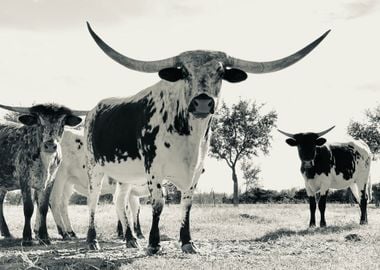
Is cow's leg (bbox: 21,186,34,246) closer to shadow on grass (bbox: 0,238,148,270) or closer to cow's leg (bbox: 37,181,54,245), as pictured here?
shadow on grass (bbox: 0,238,148,270)

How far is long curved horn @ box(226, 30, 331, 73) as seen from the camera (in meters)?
8.05

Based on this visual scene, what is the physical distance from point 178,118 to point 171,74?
0.63 meters

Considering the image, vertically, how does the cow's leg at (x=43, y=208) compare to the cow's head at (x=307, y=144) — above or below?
below

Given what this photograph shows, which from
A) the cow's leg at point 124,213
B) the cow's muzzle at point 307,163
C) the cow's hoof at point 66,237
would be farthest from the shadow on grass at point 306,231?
the cow's hoof at point 66,237

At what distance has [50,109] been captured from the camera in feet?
34.0

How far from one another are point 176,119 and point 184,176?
0.81m

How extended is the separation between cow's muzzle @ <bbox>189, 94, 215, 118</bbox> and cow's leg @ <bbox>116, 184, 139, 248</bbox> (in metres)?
3.19

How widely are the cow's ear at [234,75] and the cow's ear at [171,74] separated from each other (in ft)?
2.03

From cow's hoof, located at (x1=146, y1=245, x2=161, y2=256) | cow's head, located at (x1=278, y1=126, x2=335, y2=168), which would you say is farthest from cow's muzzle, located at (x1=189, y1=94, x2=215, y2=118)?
cow's head, located at (x1=278, y1=126, x2=335, y2=168)

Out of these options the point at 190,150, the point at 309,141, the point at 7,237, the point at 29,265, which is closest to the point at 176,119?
the point at 190,150

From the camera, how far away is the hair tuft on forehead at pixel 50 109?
33.9ft

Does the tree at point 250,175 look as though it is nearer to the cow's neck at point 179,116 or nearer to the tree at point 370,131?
the tree at point 370,131

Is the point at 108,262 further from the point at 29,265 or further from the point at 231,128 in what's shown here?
the point at 231,128

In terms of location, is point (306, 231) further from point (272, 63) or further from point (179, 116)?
point (179, 116)
